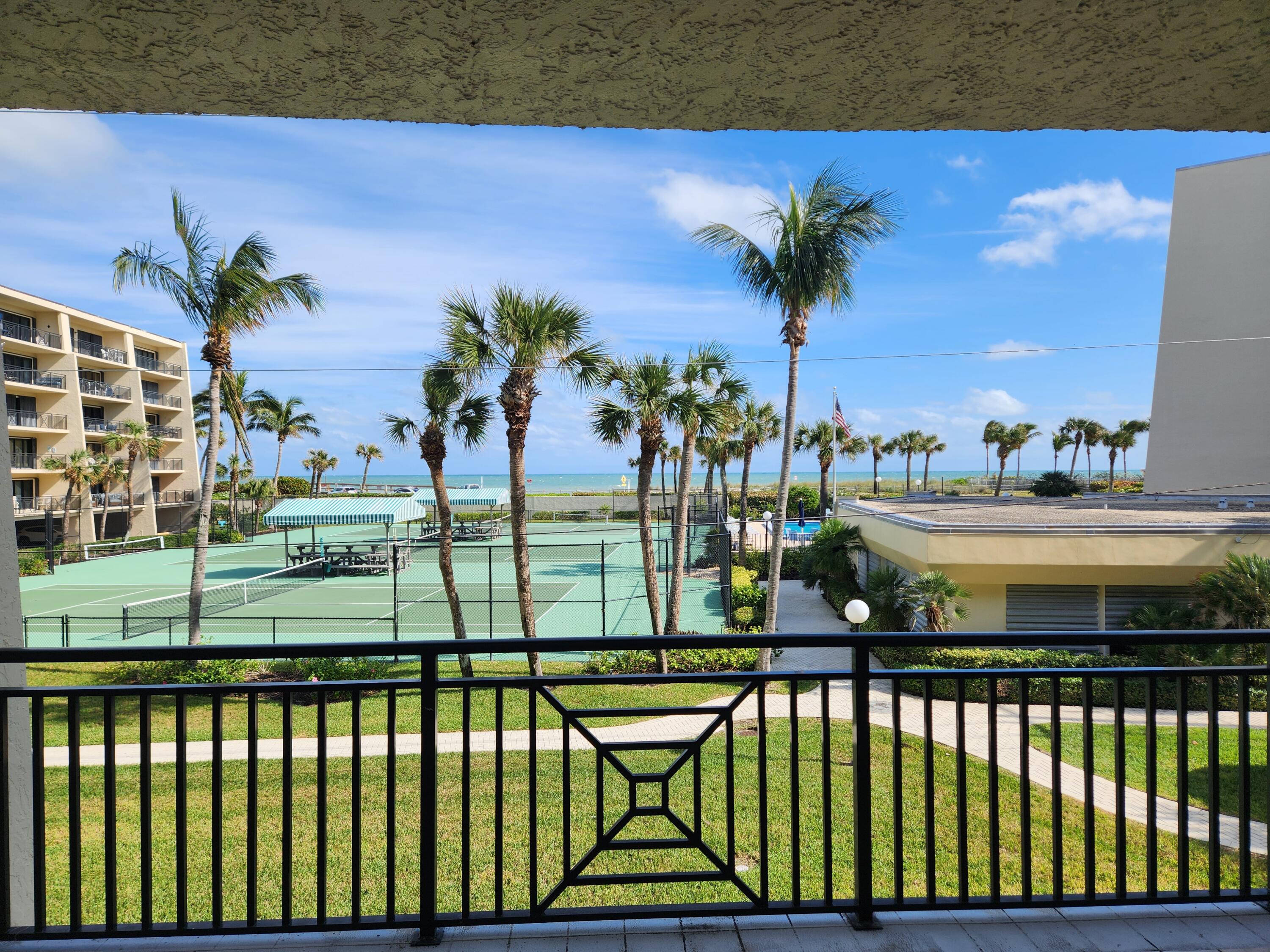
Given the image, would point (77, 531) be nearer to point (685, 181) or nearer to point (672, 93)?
point (685, 181)

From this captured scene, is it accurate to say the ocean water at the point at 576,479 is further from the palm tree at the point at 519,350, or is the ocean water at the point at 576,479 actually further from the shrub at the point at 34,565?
the palm tree at the point at 519,350

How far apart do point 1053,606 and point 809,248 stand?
353 inches

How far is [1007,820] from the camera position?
21.9 feet

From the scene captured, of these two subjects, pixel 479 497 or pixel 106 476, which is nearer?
pixel 479 497

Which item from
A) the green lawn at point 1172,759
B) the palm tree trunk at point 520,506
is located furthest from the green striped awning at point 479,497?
the green lawn at point 1172,759

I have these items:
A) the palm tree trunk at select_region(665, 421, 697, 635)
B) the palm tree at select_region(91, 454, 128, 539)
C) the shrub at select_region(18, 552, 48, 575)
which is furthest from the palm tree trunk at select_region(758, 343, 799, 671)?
the palm tree at select_region(91, 454, 128, 539)

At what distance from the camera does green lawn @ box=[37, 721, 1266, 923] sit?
5.25m

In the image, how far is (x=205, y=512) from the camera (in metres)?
14.1

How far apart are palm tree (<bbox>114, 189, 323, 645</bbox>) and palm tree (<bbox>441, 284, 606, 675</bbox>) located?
12.4 feet

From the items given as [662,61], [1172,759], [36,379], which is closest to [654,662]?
[1172,759]

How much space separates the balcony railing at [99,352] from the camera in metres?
34.3

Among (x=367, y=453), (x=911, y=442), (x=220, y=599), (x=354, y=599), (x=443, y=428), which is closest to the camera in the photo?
(x=443, y=428)

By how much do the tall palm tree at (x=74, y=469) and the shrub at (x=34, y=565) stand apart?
12.2ft

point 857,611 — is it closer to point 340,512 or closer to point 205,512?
point 205,512
